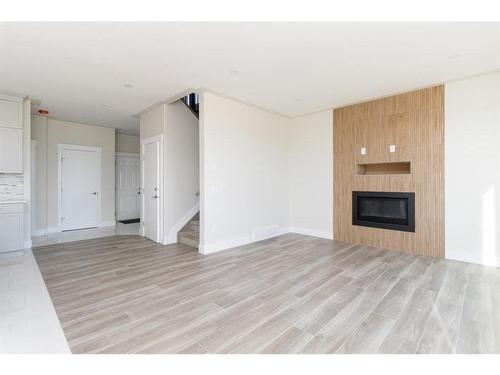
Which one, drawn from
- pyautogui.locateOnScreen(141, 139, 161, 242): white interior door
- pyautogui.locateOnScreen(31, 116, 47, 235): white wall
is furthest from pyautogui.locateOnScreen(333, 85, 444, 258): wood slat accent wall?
pyautogui.locateOnScreen(31, 116, 47, 235): white wall

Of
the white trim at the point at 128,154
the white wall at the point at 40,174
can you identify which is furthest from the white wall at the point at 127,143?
the white wall at the point at 40,174

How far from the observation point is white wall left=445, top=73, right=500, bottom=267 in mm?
3490

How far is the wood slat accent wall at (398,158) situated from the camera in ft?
12.9

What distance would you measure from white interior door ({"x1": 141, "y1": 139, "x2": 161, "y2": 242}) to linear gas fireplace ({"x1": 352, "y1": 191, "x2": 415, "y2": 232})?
399 cm

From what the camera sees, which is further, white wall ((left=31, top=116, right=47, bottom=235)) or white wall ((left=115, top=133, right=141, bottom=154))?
white wall ((left=115, top=133, right=141, bottom=154))

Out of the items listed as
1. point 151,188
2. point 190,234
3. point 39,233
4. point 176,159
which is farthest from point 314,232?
point 39,233

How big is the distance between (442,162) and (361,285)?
2580mm

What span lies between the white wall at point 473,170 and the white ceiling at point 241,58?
0.43 metres

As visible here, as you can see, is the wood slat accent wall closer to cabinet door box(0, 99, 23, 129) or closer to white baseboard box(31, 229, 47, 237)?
cabinet door box(0, 99, 23, 129)

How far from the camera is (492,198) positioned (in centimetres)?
349

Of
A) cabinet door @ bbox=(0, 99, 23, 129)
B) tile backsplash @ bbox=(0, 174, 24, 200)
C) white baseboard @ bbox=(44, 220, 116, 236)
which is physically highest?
cabinet door @ bbox=(0, 99, 23, 129)

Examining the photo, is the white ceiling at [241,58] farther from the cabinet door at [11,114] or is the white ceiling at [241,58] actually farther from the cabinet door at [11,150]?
the cabinet door at [11,150]
